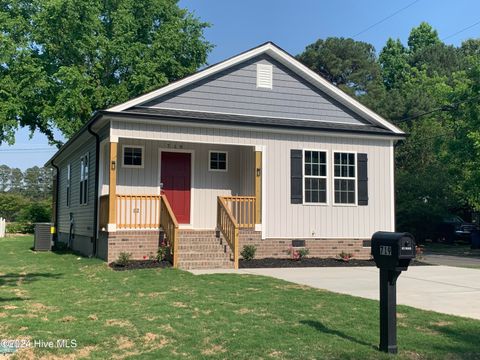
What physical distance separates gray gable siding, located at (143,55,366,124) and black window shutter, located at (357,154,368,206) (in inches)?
52.3

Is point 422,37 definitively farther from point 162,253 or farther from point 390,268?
point 390,268

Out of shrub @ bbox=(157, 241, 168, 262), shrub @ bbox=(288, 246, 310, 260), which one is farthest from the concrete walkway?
shrub @ bbox=(157, 241, 168, 262)

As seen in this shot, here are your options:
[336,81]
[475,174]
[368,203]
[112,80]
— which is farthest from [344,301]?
[336,81]

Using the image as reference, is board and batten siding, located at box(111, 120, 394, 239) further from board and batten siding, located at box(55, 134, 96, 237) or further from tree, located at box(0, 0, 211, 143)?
tree, located at box(0, 0, 211, 143)

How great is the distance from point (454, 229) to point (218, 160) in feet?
52.9

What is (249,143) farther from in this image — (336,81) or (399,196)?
(336,81)

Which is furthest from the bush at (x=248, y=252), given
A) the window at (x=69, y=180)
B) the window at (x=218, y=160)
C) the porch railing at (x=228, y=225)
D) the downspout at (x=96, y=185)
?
the window at (x=69, y=180)

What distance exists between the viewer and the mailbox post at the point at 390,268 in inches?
192

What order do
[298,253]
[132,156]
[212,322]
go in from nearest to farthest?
[212,322] < [298,253] < [132,156]

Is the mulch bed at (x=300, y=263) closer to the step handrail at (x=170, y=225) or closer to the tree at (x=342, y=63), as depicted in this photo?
the step handrail at (x=170, y=225)

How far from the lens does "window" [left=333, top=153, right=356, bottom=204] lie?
14688 mm

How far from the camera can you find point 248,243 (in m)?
13.6

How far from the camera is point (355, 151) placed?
14859 millimetres

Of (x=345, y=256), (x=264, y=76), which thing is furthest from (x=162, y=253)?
(x=264, y=76)
